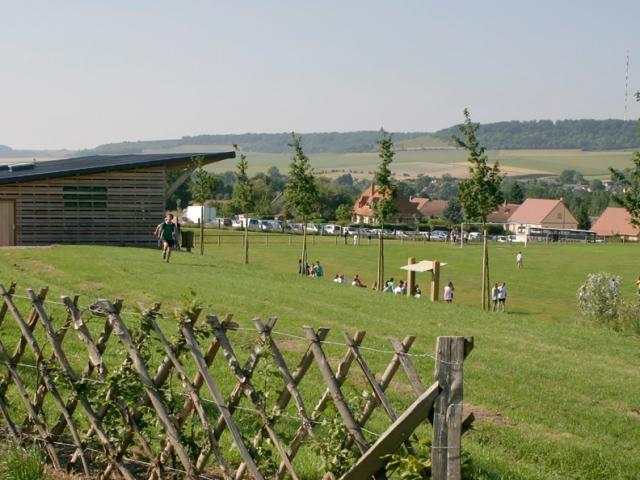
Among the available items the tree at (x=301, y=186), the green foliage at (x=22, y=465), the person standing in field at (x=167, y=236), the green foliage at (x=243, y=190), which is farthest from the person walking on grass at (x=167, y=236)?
the green foliage at (x=243, y=190)

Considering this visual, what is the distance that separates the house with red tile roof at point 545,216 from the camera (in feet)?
516

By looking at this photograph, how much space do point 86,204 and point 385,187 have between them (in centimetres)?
1223

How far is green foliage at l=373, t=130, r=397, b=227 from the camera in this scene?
40.1m

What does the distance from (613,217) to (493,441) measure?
139 meters

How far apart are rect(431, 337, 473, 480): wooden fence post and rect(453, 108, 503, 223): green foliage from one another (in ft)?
93.6

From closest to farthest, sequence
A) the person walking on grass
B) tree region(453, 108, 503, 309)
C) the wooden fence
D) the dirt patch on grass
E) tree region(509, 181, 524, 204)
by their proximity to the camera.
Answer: the wooden fence < the dirt patch on grass < the person walking on grass < tree region(453, 108, 503, 309) < tree region(509, 181, 524, 204)

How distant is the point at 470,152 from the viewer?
34.0 meters

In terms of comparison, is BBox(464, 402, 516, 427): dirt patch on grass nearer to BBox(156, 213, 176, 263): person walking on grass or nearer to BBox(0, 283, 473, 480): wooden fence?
BBox(0, 283, 473, 480): wooden fence

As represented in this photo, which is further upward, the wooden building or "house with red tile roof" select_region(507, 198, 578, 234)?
the wooden building

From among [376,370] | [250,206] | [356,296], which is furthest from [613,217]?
[376,370]

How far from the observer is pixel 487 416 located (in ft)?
39.8

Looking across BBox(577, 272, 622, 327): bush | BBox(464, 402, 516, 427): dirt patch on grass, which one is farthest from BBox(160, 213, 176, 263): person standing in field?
BBox(464, 402, 516, 427): dirt patch on grass

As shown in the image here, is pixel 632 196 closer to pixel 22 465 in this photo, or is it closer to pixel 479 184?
pixel 479 184

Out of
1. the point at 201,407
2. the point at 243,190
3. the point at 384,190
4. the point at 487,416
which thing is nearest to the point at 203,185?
the point at 243,190
